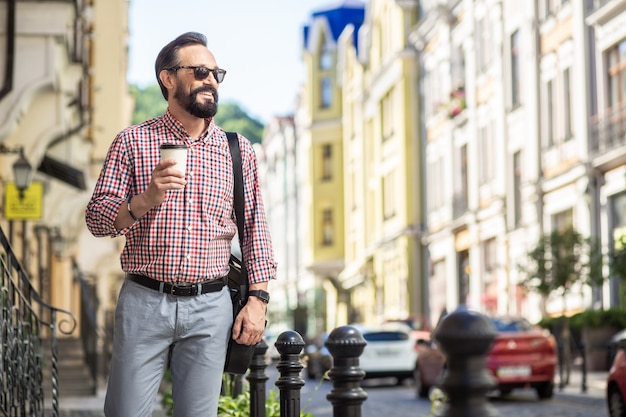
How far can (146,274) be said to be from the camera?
5.43 m

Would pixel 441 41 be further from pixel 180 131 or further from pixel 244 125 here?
pixel 244 125

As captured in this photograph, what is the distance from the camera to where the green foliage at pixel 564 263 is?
28078mm

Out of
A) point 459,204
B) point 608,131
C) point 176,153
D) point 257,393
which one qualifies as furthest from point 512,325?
point 459,204

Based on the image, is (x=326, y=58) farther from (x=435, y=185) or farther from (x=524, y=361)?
(x=524, y=361)

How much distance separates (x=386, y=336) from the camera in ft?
102

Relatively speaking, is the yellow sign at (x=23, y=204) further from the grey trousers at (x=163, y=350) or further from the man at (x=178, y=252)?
the grey trousers at (x=163, y=350)

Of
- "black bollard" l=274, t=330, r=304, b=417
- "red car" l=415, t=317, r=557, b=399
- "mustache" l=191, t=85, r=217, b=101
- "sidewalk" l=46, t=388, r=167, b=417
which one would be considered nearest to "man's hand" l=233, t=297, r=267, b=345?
"mustache" l=191, t=85, r=217, b=101

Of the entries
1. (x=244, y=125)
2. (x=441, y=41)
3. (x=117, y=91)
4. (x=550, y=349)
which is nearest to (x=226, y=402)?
(x=550, y=349)

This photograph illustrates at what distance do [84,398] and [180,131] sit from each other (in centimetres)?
1565

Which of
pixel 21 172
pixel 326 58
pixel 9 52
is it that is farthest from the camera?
pixel 326 58

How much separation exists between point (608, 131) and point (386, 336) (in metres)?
7.01

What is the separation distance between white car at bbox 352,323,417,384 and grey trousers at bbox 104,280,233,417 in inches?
974

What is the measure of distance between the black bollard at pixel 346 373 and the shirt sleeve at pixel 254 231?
0.40 meters

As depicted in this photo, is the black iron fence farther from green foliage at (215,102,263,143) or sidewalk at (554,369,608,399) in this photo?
green foliage at (215,102,263,143)
